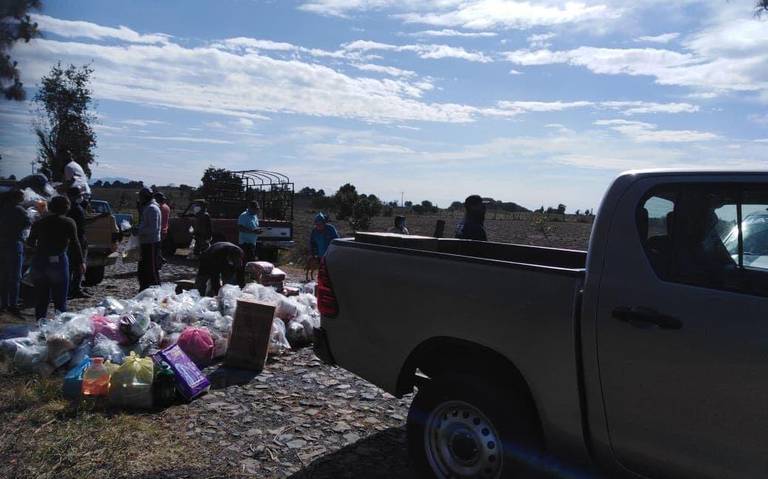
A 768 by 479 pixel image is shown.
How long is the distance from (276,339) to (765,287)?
530 cm

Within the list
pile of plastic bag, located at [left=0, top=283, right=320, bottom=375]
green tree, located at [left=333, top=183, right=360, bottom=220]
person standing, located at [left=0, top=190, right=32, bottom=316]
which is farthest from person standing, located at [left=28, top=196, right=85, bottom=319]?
green tree, located at [left=333, top=183, right=360, bottom=220]

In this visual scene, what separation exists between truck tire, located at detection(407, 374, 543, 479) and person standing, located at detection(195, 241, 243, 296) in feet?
18.7

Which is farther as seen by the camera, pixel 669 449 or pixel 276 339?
pixel 276 339

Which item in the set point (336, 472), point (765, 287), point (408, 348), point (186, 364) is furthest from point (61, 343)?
point (765, 287)

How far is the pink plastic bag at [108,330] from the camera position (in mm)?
6129

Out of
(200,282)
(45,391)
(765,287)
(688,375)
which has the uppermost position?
(765,287)

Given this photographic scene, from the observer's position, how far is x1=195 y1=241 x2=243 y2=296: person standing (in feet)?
28.1

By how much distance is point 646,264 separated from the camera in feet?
9.27

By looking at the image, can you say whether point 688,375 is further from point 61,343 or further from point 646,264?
point 61,343

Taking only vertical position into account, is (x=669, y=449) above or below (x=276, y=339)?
above

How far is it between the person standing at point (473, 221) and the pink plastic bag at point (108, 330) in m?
3.93

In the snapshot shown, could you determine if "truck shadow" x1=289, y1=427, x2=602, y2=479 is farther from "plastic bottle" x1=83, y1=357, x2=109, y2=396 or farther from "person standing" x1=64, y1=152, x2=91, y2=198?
"person standing" x1=64, y1=152, x2=91, y2=198

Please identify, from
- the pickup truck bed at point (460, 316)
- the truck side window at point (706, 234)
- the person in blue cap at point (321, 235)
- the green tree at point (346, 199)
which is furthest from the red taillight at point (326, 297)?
the green tree at point (346, 199)

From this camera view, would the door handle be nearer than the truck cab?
Yes
